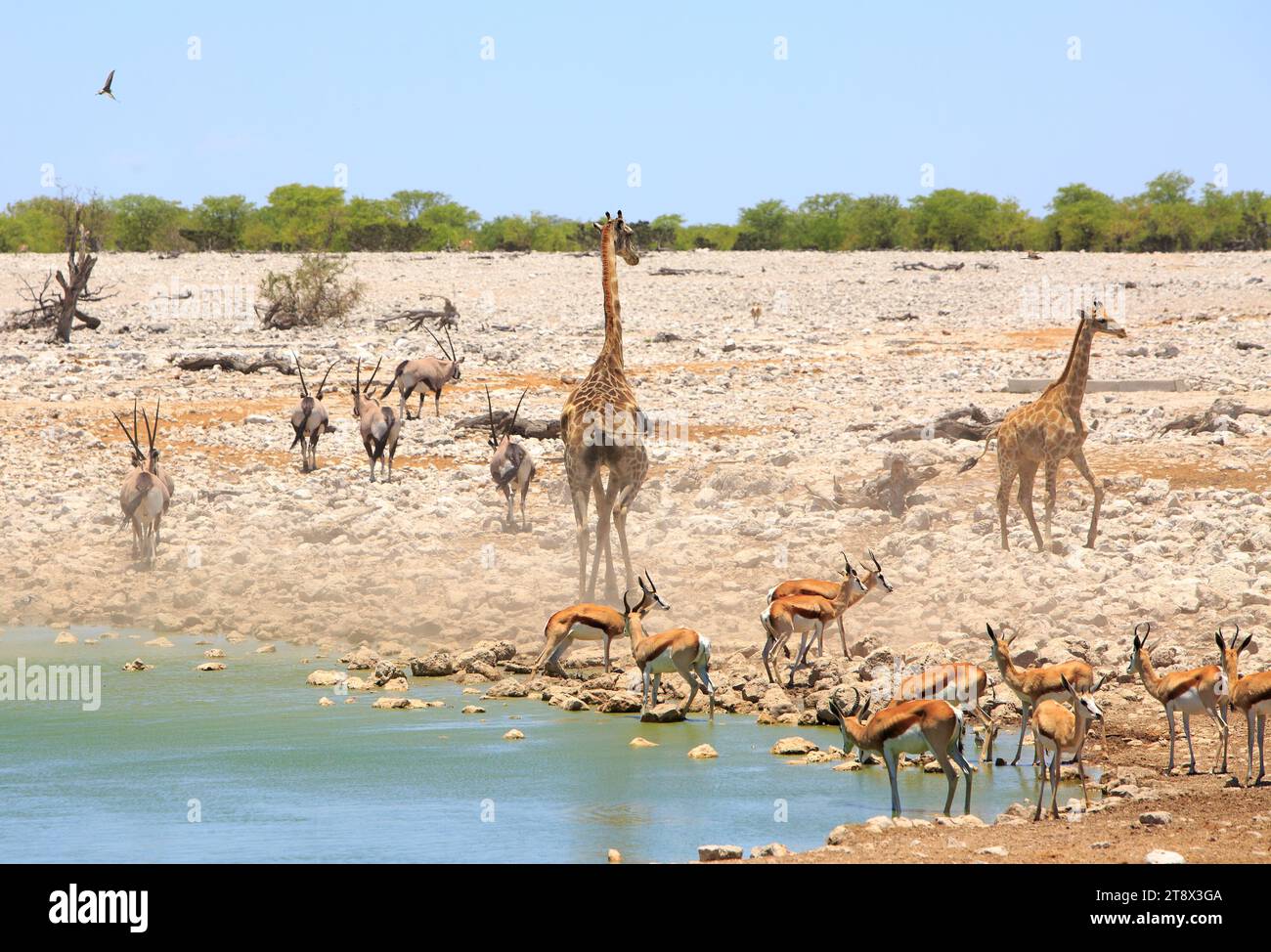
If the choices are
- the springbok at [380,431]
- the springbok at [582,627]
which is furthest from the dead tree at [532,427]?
the springbok at [582,627]

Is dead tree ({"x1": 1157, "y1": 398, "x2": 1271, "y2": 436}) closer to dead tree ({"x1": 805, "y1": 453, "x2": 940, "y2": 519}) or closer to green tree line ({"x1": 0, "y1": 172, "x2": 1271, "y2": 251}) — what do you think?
dead tree ({"x1": 805, "y1": 453, "x2": 940, "y2": 519})

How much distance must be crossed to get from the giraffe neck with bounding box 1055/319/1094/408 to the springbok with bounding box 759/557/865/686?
11.5 ft

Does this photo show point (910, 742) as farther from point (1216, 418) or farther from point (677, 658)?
point (1216, 418)

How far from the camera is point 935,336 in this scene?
28.5 m

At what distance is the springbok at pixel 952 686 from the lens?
362 inches

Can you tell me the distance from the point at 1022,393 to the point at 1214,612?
10.3 meters

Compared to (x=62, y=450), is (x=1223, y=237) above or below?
above

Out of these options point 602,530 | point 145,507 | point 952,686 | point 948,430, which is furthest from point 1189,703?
point 948,430

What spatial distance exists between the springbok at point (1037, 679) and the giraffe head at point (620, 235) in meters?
6.31

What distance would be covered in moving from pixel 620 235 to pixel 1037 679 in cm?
699

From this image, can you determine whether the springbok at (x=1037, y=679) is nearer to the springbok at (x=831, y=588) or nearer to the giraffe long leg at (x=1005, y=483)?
the springbok at (x=831, y=588)

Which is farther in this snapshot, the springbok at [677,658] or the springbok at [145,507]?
the springbok at [145,507]
